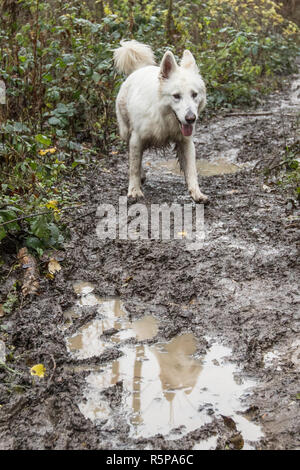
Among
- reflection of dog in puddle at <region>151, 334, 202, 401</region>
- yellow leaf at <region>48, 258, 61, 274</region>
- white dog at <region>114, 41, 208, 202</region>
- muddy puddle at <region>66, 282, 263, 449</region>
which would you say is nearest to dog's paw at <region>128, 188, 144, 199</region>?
white dog at <region>114, 41, 208, 202</region>

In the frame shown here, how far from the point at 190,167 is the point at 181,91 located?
772 millimetres

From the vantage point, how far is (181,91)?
4902 mm

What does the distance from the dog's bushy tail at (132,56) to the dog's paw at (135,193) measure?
1.69 meters

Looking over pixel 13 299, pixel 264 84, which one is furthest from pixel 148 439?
pixel 264 84

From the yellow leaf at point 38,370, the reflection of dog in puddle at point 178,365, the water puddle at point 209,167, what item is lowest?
the water puddle at point 209,167

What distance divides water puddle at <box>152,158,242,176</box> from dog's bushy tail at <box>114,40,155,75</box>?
1.22 metres

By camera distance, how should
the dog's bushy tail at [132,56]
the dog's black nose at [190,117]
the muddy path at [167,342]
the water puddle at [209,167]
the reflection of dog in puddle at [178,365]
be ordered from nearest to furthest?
the muddy path at [167,342] → the reflection of dog in puddle at [178,365] → the dog's black nose at [190,117] → the dog's bushy tail at [132,56] → the water puddle at [209,167]

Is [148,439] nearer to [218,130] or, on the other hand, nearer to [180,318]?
[180,318]

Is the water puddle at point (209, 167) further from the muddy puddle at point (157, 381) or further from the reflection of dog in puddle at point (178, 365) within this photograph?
the reflection of dog in puddle at point (178, 365)

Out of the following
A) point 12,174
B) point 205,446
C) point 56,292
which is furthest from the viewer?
point 12,174

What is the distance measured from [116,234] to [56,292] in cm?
110

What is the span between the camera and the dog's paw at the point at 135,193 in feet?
17.5

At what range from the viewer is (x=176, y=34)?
9367mm

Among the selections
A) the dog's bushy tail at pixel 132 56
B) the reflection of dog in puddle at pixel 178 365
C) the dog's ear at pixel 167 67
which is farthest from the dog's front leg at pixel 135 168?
the reflection of dog in puddle at pixel 178 365
